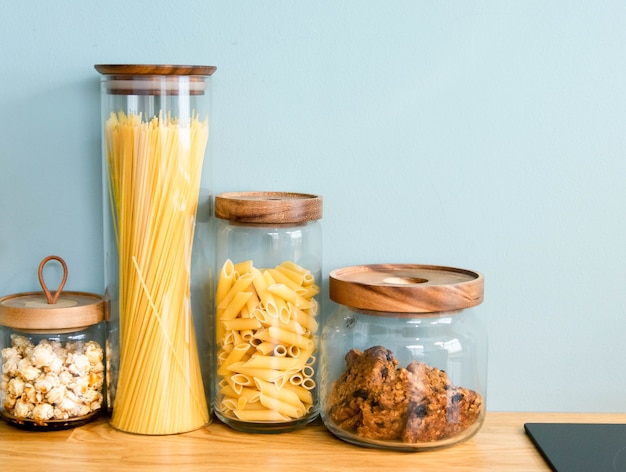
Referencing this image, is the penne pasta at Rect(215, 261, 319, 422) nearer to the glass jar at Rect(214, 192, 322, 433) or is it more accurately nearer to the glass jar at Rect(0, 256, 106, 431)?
the glass jar at Rect(214, 192, 322, 433)

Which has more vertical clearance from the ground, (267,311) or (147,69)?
(147,69)

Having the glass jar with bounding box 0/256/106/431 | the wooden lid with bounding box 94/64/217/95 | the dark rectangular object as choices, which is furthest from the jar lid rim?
the dark rectangular object

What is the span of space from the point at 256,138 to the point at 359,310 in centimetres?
32

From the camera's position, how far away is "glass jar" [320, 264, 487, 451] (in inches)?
44.7

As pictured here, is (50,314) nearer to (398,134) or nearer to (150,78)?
(150,78)

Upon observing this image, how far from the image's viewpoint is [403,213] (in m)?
1.32

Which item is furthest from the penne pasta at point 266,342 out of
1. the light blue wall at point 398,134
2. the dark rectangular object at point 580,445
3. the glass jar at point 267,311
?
the dark rectangular object at point 580,445

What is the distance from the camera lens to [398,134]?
131 cm

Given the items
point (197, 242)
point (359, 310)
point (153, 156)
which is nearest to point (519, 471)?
point (359, 310)

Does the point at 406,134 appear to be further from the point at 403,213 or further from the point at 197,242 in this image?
the point at 197,242

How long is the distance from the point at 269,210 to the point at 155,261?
179 mm

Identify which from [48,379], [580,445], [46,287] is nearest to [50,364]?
[48,379]

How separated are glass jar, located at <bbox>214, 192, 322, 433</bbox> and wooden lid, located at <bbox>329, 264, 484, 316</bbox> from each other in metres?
0.07

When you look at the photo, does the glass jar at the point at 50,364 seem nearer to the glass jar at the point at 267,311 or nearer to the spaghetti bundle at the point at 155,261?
the spaghetti bundle at the point at 155,261
